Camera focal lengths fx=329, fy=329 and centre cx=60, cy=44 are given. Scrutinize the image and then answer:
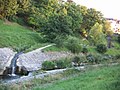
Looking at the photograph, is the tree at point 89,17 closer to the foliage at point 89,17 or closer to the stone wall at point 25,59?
the foliage at point 89,17

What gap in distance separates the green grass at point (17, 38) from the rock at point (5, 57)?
2407mm

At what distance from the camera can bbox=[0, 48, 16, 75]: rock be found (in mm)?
35912

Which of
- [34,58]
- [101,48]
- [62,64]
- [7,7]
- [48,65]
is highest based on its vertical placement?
[7,7]

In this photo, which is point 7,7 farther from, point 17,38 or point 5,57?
point 5,57

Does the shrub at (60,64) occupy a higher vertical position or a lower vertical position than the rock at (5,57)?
lower

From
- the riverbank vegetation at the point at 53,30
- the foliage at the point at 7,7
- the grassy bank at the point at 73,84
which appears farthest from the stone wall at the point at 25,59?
the foliage at the point at 7,7

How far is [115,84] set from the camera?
1930cm

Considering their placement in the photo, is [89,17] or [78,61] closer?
[78,61]

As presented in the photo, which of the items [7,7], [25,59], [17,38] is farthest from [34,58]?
[7,7]

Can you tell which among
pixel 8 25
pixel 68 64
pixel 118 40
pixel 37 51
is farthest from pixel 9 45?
pixel 118 40

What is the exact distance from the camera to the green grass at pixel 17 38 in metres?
48.6

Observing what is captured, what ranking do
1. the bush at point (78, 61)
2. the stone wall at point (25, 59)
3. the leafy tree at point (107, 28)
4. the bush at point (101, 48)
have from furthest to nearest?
the leafy tree at point (107, 28)
the bush at point (101, 48)
the bush at point (78, 61)
the stone wall at point (25, 59)

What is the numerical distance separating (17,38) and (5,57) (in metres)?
13.6

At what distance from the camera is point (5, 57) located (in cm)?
4009
